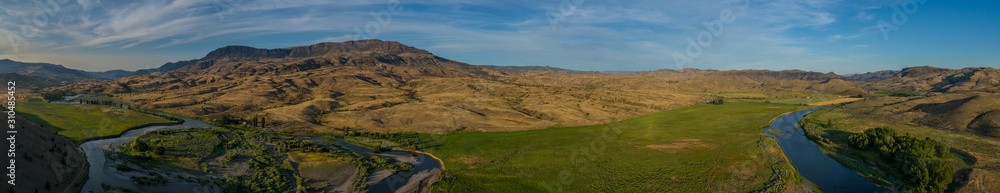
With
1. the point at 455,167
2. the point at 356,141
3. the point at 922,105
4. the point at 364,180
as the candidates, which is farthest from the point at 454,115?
the point at 922,105

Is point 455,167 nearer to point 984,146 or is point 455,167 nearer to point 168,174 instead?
point 168,174

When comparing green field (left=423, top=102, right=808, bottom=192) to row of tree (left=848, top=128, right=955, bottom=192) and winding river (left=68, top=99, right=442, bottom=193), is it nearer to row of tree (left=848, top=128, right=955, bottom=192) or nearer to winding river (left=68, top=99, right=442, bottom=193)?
winding river (left=68, top=99, right=442, bottom=193)

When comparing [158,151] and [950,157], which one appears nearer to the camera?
[158,151]

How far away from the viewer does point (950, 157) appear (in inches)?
2411

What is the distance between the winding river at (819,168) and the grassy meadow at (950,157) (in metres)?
1.64

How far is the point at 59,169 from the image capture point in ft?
129

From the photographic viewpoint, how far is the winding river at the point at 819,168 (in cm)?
5119

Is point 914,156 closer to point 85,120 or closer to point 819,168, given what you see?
point 819,168

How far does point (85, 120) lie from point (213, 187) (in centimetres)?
8037

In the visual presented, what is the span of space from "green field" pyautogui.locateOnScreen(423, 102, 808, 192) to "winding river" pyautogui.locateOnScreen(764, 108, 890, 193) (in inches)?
122

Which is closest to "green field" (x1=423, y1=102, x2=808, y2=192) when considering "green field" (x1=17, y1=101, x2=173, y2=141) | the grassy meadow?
the grassy meadow

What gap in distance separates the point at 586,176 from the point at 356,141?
2084 inches

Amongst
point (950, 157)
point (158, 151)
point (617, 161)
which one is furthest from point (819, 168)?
point (158, 151)

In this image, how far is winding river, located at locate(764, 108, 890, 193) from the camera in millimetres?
51188
